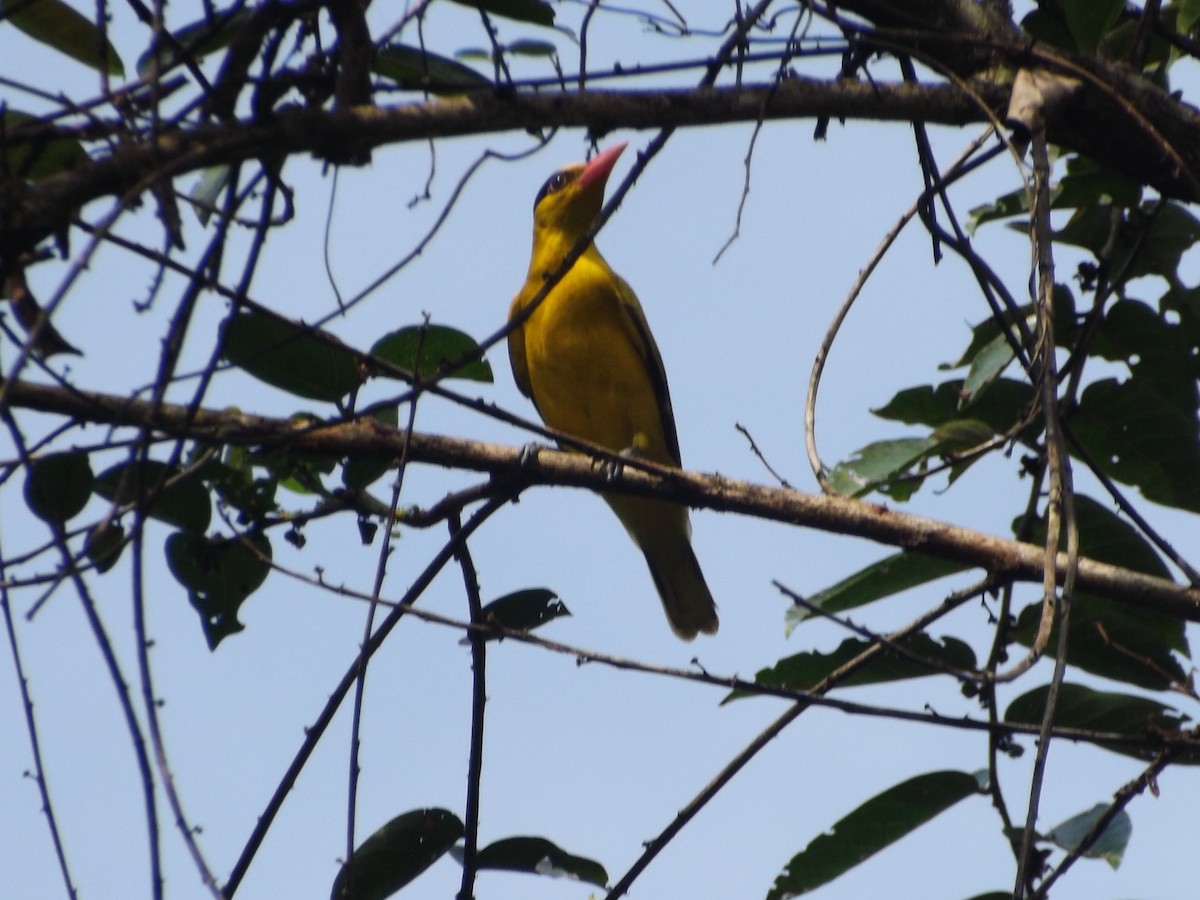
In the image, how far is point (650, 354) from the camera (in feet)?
18.8

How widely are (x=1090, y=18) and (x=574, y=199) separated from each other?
3411 millimetres

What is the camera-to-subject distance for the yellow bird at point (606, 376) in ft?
18.2

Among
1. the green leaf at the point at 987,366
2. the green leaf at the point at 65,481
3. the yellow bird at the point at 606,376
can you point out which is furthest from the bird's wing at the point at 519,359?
the green leaf at the point at 65,481

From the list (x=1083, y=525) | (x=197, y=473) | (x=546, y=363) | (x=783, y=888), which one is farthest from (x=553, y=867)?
(x=546, y=363)

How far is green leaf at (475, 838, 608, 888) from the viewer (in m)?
2.78

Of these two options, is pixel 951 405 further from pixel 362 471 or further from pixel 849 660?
pixel 362 471

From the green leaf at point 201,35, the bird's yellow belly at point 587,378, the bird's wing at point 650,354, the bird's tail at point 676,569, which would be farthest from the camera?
the bird's tail at point 676,569

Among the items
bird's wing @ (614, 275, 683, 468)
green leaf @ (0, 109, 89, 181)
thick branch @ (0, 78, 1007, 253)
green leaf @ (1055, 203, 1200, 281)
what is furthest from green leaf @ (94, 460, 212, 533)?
bird's wing @ (614, 275, 683, 468)

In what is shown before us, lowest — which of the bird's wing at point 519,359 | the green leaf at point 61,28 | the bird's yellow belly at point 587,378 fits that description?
the green leaf at point 61,28

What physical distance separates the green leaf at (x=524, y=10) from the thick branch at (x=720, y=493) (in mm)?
872

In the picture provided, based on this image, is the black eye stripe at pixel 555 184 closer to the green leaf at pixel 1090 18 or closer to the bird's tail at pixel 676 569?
the bird's tail at pixel 676 569

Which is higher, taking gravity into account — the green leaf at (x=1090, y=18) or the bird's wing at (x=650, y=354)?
the bird's wing at (x=650, y=354)

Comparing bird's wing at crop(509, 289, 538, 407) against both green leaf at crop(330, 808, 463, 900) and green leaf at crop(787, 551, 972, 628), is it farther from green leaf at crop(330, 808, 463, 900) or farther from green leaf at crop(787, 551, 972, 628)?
green leaf at crop(330, 808, 463, 900)

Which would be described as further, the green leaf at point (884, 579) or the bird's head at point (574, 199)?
the bird's head at point (574, 199)
